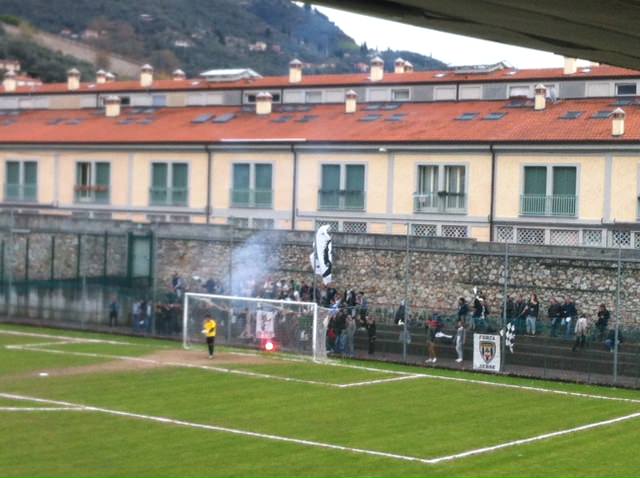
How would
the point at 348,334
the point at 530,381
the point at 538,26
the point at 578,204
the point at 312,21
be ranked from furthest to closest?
the point at 312,21 < the point at 578,204 < the point at 348,334 < the point at 530,381 < the point at 538,26

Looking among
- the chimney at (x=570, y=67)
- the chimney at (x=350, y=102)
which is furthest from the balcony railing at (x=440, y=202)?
the chimney at (x=570, y=67)

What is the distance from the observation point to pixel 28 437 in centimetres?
2680

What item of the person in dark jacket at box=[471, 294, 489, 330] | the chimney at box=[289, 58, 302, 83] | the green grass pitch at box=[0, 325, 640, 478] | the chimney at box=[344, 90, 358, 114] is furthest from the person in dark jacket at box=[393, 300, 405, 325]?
the chimney at box=[289, 58, 302, 83]

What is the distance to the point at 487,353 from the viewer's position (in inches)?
1531

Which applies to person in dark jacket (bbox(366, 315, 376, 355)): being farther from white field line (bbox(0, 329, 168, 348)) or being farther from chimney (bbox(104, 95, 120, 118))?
chimney (bbox(104, 95, 120, 118))

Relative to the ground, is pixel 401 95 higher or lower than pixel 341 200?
higher

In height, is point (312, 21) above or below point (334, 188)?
above

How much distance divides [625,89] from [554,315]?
902 inches

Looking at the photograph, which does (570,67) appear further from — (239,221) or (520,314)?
(520,314)

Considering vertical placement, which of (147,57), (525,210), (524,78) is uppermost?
(147,57)

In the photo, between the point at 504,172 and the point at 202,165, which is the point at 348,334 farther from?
the point at 202,165

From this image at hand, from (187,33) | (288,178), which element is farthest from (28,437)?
(187,33)

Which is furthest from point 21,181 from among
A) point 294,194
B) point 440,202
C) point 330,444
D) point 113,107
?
point 330,444

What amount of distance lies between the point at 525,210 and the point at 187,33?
10847 cm
